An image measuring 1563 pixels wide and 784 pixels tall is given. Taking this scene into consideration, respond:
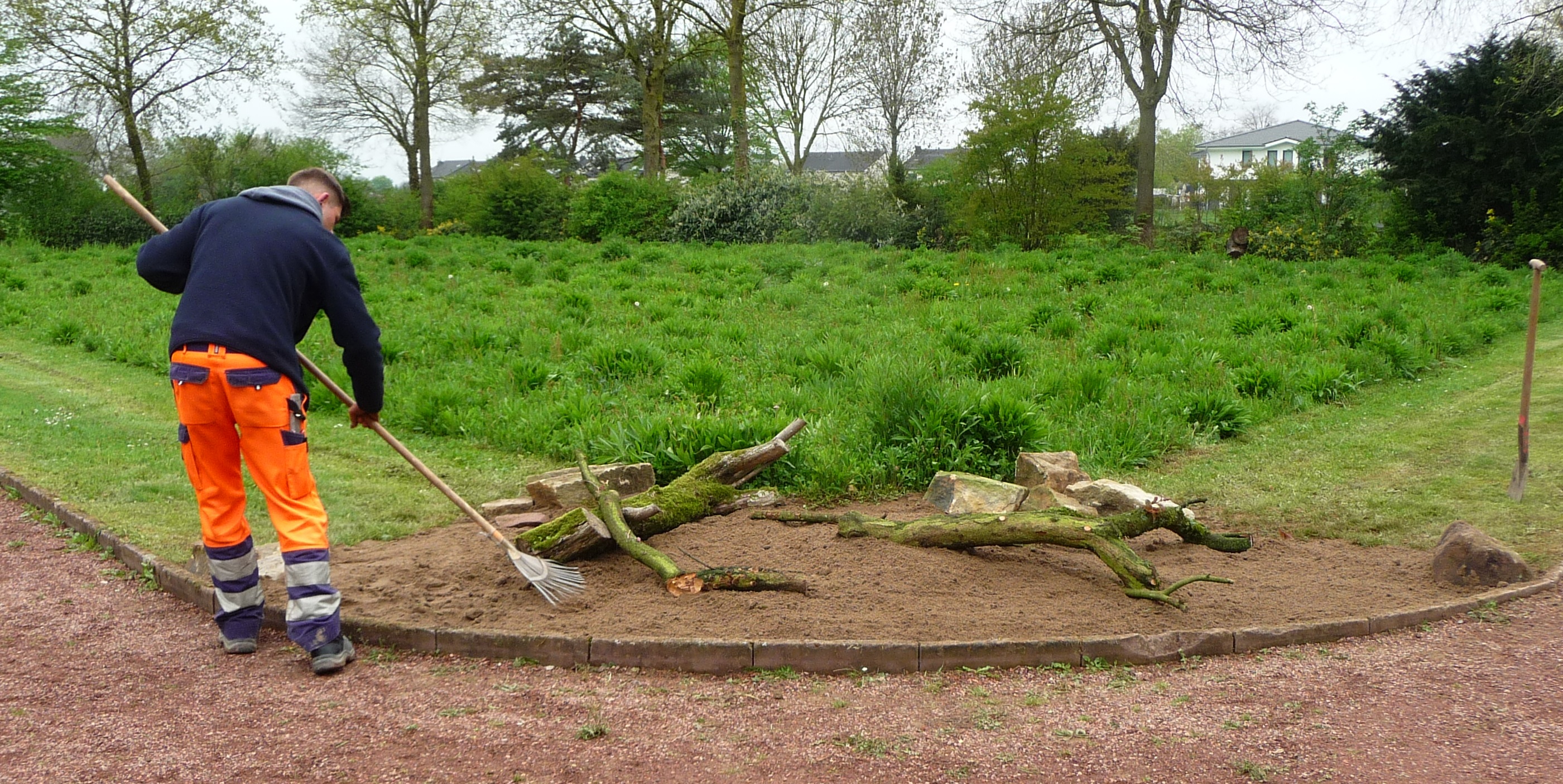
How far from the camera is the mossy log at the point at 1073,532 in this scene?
460cm

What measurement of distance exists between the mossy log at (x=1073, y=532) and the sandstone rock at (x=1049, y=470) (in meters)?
0.66

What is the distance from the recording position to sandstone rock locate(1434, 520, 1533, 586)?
15.9ft

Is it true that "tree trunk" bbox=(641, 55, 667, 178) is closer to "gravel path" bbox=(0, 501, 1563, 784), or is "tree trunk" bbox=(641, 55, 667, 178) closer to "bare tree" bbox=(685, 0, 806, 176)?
"bare tree" bbox=(685, 0, 806, 176)

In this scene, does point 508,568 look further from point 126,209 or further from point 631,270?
point 126,209

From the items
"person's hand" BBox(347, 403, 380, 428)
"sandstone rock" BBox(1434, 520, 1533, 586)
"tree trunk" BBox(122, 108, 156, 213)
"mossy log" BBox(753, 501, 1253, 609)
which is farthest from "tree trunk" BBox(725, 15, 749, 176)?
"sandstone rock" BBox(1434, 520, 1533, 586)

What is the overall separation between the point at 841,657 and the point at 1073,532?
1.35 meters

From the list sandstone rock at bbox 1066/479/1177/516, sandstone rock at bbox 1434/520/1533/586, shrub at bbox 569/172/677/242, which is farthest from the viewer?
shrub at bbox 569/172/677/242

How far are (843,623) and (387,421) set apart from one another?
19.7 feet

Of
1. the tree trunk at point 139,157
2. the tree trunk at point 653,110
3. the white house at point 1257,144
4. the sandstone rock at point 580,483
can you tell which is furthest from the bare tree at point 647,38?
the white house at point 1257,144

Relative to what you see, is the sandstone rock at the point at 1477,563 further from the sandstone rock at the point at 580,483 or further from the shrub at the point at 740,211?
the shrub at the point at 740,211

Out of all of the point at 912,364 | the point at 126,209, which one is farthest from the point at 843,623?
the point at 126,209

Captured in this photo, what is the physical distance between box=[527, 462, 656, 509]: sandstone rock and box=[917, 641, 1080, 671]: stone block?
2453 mm

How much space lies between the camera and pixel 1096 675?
3.96m

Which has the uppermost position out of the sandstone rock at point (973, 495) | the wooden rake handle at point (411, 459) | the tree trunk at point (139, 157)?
the tree trunk at point (139, 157)
